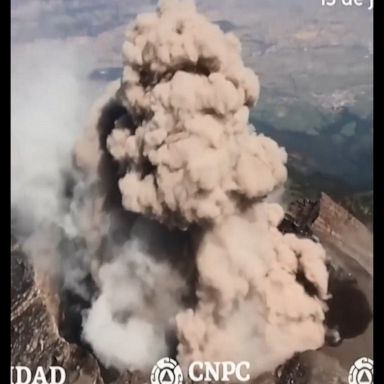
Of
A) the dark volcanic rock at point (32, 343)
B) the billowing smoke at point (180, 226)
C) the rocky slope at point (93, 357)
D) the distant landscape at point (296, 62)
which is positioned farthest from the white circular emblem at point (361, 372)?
the dark volcanic rock at point (32, 343)

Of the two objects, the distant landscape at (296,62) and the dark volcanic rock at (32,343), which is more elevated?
the distant landscape at (296,62)

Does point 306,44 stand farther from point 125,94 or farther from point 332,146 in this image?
point 125,94

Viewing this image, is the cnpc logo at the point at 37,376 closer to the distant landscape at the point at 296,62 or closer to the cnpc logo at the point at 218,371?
the cnpc logo at the point at 218,371

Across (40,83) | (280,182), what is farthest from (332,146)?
(40,83)

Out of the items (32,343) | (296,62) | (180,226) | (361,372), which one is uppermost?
(296,62)

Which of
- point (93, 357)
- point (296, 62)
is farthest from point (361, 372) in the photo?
point (296, 62)

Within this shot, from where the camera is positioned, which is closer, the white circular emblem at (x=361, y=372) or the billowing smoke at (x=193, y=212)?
the billowing smoke at (x=193, y=212)

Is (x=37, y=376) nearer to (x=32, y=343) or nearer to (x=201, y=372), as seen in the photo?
(x=32, y=343)
